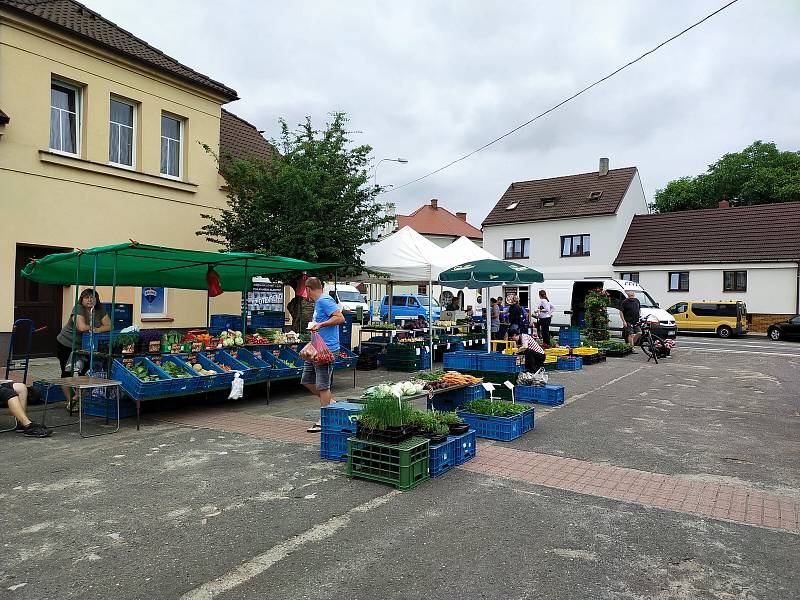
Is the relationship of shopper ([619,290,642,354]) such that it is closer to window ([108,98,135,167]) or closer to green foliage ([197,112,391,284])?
green foliage ([197,112,391,284])

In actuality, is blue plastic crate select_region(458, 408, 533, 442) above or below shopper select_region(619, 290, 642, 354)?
below

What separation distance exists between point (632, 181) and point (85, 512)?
42.5 m

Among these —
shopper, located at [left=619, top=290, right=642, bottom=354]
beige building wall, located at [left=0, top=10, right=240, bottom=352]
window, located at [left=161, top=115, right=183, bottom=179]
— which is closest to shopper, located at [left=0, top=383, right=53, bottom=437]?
beige building wall, located at [left=0, top=10, right=240, bottom=352]

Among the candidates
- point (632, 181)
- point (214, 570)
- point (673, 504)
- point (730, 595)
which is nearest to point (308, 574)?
point (214, 570)

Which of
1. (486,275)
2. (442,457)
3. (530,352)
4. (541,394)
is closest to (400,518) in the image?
(442,457)

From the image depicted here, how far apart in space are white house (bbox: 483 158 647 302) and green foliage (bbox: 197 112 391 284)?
84.1 feet

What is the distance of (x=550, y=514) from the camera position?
483cm

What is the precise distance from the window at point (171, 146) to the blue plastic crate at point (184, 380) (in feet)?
28.5

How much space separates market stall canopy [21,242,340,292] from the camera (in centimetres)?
848

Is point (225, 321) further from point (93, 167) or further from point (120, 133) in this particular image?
point (120, 133)

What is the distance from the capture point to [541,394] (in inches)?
396

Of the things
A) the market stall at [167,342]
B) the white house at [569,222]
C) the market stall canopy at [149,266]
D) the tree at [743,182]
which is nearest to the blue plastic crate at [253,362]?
the market stall at [167,342]

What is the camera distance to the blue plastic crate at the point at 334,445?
20.7 ft

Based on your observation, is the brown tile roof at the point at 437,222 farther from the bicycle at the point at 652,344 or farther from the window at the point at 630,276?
the bicycle at the point at 652,344
